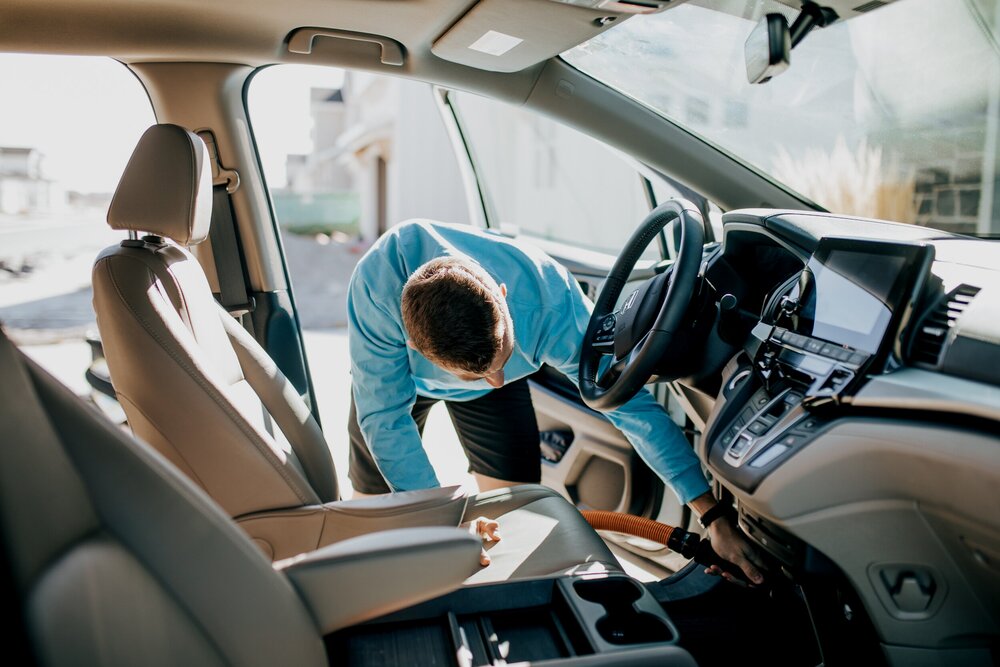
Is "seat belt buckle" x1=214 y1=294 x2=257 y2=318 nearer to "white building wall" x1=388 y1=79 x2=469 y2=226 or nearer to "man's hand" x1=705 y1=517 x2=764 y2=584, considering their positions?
"man's hand" x1=705 y1=517 x2=764 y2=584

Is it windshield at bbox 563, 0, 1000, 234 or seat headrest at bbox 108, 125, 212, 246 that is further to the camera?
windshield at bbox 563, 0, 1000, 234

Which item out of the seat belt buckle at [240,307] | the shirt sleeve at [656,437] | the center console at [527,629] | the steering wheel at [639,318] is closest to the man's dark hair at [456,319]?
the steering wheel at [639,318]

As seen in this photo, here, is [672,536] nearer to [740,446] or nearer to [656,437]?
[656,437]

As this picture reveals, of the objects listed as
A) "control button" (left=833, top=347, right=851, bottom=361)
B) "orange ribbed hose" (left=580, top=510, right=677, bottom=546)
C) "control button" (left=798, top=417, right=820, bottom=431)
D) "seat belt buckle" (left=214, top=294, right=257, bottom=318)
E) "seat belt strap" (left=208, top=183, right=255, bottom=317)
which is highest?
"control button" (left=833, top=347, right=851, bottom=361)

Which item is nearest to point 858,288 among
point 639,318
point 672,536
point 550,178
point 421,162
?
point 639,318

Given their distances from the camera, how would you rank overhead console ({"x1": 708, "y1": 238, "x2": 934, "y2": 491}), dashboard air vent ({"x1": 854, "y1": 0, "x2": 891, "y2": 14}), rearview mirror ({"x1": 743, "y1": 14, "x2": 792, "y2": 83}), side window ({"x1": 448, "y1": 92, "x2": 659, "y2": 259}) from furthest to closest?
side window ({"x1": 448, "y1": 92, "x2": 659, "y2": 259}) → dashboard air vent ({"x1": 854, "y1": 0, "x2": 891, "y2": 14}) → rearview mirror ({"x1": 743, "y1": 14, "x2": 792, "y2": 83}) → overhead console ({"x1": 708, "y1": 238, "x2": 934, "y2": 491})

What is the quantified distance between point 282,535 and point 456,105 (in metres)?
2.03

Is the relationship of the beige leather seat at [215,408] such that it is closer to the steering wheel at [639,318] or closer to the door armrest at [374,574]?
the steering wheel at [639,318]

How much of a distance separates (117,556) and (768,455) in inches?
37.8

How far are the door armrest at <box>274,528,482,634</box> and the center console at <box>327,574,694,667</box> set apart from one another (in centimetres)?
28

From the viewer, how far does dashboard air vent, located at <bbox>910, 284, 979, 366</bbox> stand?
46.1 inches

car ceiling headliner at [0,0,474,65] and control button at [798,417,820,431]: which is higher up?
car ceiling headliner at [0,0,474,65]

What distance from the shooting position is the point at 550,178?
9258 mm

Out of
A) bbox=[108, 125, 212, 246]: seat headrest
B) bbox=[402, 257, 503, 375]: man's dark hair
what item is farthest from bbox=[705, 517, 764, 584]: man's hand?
bbox=[108, 125, 212, 246]: seat headrest
